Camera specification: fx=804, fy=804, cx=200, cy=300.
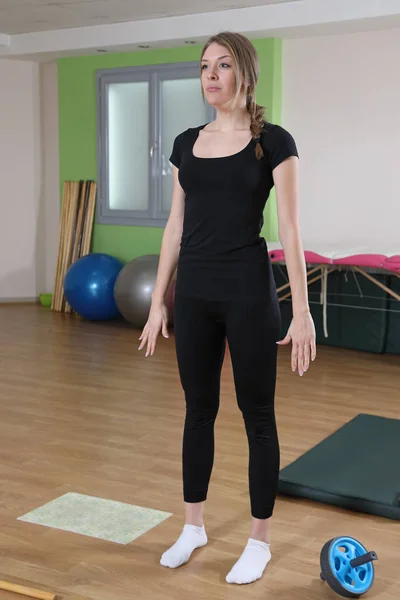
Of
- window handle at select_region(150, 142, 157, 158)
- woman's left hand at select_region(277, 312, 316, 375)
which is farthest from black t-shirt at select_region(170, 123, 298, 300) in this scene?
window handle at select_region(150, 142, 157, 158)

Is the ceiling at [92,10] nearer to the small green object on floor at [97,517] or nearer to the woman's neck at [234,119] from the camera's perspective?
the woman's neck at [234,119]

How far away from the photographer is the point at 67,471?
3.16 meters

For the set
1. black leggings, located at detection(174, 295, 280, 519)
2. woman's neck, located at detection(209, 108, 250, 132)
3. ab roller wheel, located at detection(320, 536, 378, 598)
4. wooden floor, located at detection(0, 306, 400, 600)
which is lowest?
wooden floor, located at detection(0, 306, 400, 600)

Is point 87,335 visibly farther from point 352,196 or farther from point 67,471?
point 67,471

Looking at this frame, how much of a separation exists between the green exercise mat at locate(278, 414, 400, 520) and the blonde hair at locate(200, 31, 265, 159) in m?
1.35

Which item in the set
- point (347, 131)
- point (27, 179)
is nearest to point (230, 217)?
point (347, 131)

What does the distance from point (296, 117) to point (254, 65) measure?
4292 mm

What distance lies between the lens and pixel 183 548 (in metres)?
2.36

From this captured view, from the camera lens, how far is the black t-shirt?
204 cm

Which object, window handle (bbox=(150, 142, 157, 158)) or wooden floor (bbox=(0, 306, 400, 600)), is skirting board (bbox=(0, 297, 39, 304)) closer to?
wooden floor (bbox=(0, 306, 400, 600))

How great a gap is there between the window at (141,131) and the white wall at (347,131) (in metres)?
0.82

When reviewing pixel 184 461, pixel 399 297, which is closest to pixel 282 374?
pixel 399 297

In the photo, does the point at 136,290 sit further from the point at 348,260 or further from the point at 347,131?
the point at 347,131

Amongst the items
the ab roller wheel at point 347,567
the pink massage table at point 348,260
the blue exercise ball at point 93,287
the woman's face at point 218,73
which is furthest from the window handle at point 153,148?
the ab roller wheel at point 347,567
